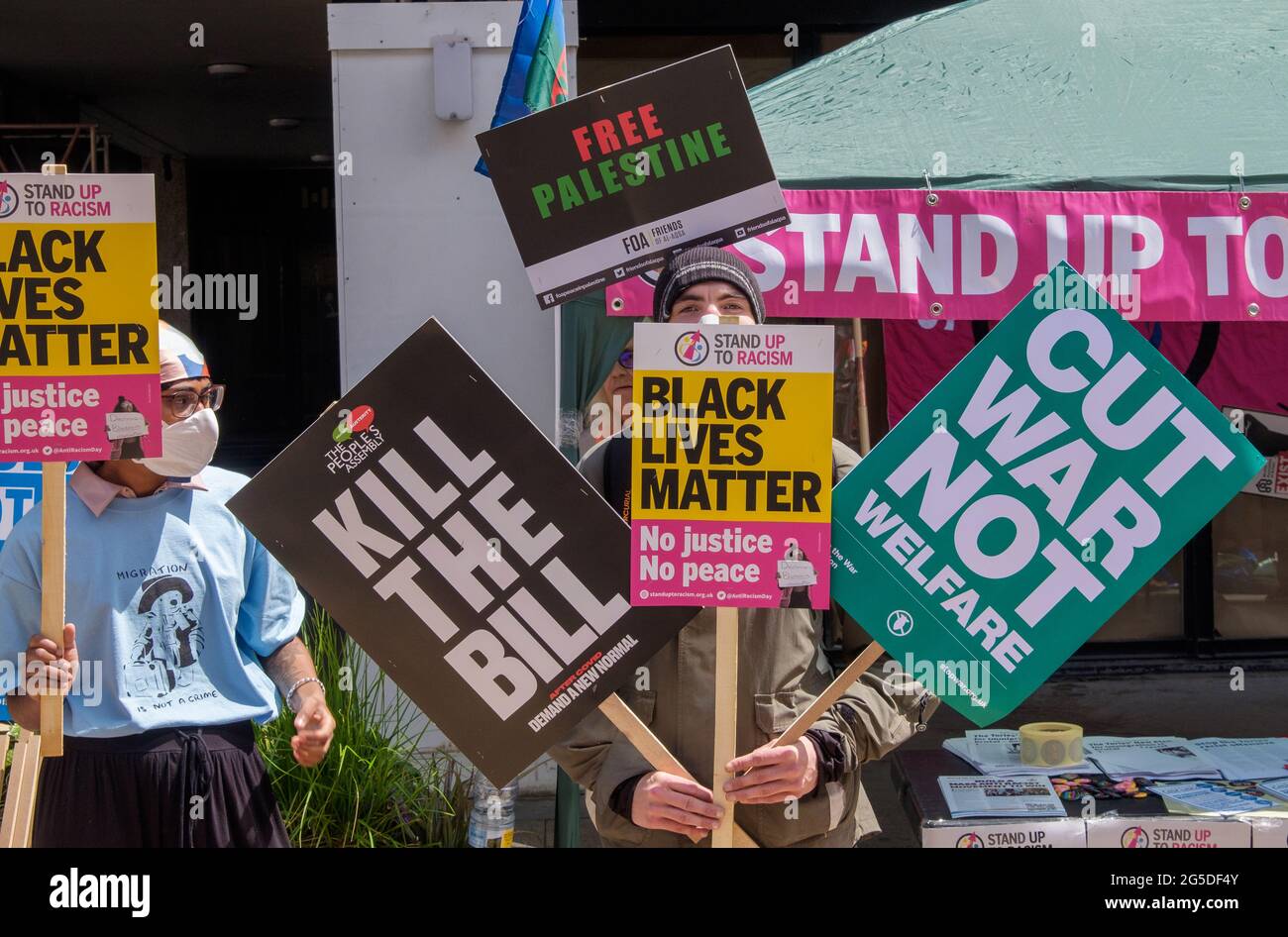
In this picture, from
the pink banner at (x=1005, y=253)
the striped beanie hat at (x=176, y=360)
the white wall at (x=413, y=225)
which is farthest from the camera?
the white wall at (x=413, y=225)

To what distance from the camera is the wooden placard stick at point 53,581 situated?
2.26m

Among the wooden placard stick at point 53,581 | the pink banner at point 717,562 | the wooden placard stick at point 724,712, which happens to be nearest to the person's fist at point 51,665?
the wooden placard stick at point 53,581

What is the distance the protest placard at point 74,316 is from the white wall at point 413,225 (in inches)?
122

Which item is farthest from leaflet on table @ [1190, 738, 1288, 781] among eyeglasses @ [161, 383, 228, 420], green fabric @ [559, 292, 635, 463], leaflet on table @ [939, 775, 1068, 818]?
eyeglasses @ [161, 383, 228, 420]

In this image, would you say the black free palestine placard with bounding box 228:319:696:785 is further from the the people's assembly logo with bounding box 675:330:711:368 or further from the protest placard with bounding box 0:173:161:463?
the protest placard with bounding box 0:173:161:463

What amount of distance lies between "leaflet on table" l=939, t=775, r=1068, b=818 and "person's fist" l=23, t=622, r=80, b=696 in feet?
7.41

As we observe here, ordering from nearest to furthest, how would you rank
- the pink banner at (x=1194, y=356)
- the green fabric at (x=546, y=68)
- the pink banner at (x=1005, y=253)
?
the green fabric at (x=546, y=68) → the pink banner at (x=1005, y=253) → the pink banner at (x=1194, y=356)

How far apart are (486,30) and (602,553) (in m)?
3.81

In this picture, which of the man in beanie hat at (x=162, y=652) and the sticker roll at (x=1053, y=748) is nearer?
the man in beanie hat at (x=162, y=652)

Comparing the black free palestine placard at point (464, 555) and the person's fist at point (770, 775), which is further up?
the black free palestine placard at point (464, 555)

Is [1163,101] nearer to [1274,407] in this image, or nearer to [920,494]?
[1274,407]

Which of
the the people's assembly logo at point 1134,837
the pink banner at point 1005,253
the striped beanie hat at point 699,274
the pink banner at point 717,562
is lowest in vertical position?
the the people's assembly logo at point 1134,837

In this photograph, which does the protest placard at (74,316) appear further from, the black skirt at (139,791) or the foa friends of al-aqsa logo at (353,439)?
the black skirt at (139,791)

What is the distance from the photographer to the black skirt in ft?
8.30
